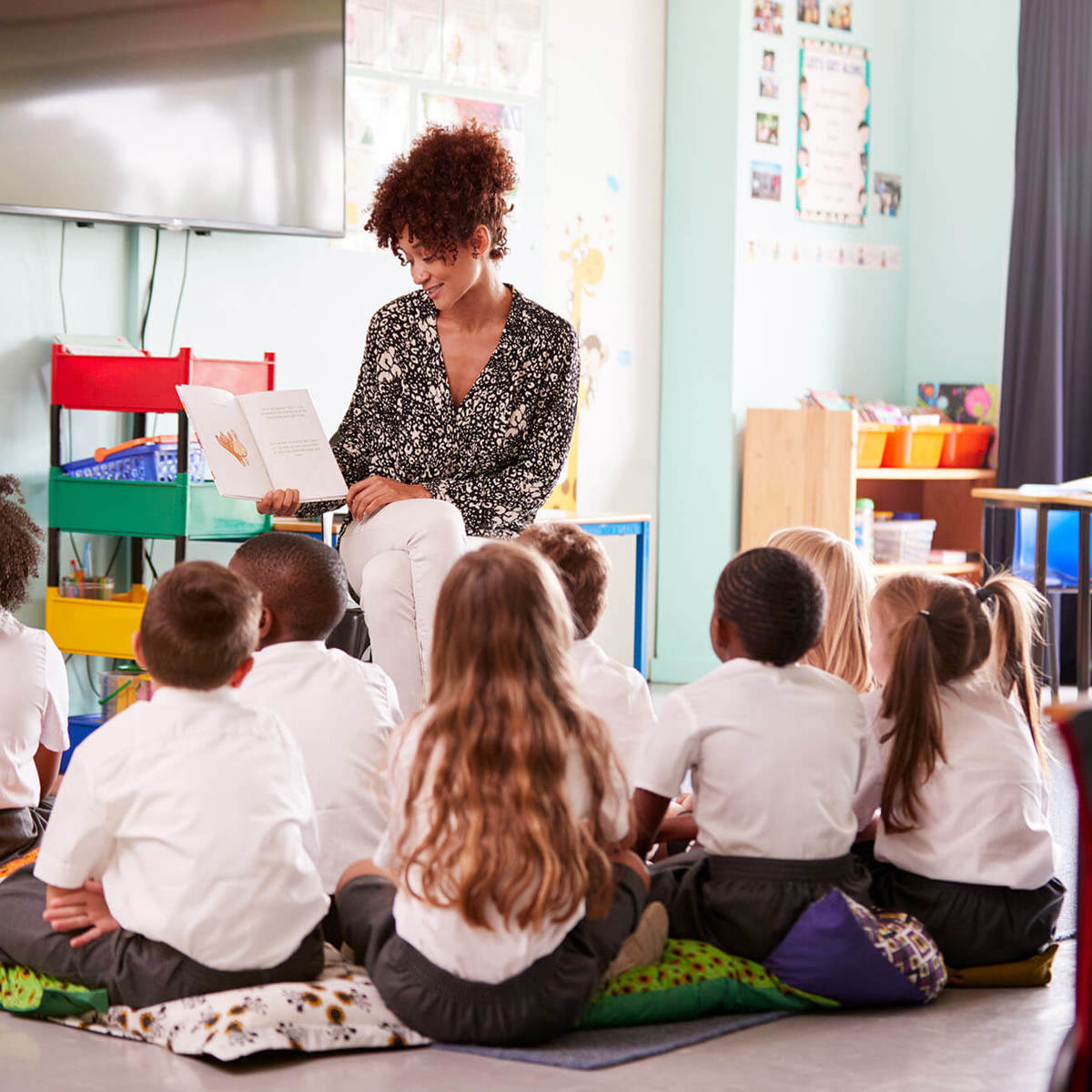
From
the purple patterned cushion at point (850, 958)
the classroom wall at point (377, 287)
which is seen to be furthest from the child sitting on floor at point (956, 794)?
the classroom wall at point (377, 287)

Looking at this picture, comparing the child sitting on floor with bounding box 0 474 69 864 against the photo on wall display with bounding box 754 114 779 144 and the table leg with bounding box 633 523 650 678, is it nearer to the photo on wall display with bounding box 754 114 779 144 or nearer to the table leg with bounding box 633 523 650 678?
the table leg with bounding box 633 523 650 678

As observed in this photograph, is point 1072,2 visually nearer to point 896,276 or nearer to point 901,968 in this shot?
point 896,276

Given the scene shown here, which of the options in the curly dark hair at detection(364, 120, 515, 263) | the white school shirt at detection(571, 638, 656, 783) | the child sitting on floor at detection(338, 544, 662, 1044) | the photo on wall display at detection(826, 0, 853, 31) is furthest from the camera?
the photo on wall display at detection(826, 0, 853, 31)

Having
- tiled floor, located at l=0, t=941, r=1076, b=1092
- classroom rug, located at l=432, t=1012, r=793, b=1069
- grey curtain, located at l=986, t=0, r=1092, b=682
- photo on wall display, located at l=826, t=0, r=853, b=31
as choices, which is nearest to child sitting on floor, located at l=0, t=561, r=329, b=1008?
tiled floor, located at l=0, t=941, r=1076, b=1092

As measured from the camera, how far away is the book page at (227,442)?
2.80m

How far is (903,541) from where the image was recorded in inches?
213

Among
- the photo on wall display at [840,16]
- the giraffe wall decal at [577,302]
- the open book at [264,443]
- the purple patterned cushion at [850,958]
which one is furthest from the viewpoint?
the photo on wall display at [840,16]

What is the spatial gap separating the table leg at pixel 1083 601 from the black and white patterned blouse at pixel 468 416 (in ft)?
7.30

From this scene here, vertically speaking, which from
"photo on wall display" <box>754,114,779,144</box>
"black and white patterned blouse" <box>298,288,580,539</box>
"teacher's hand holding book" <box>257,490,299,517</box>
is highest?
"photo on wall display" <box>754,114,779,144</box>

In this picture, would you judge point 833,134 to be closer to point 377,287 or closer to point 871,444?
point 871,444

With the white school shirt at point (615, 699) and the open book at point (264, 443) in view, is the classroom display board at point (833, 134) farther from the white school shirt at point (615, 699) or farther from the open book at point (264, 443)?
the white school shirt at point (615, 699)

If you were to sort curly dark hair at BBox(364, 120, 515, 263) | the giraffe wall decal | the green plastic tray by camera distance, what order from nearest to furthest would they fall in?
curly dark hair at BBox(364, 120, 515, 263) < the green plastic tray < the giraffe wall decal

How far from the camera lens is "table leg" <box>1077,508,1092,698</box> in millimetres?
4699

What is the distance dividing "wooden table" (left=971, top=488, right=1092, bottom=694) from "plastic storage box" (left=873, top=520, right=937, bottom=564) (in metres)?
0.59
